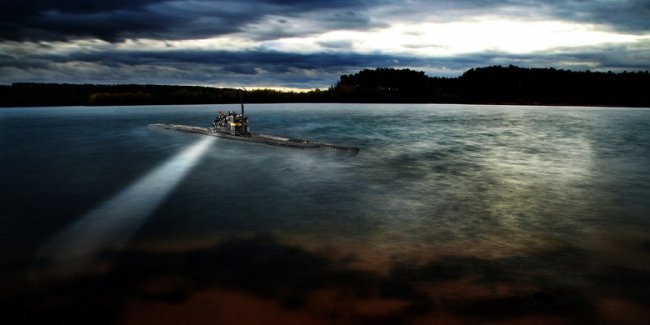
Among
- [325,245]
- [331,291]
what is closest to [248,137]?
[325,245]

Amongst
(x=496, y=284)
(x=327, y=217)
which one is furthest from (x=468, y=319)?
(x=327, y=217)

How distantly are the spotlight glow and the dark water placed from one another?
0.34 ft

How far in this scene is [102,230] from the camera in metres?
16.9

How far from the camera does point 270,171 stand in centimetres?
3095

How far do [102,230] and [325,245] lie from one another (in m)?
9.55

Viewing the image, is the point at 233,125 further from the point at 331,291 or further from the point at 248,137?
the point at 331,291

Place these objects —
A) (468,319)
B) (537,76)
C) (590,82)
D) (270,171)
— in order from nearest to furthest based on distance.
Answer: (468,319), (270,171), (590,82), (537,76)

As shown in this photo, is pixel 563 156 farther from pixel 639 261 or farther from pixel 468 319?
pixel 468 319

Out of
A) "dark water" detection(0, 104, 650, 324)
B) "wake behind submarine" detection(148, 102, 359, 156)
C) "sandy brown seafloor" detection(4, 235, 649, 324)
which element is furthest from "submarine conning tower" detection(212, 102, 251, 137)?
"sandy brown seafloor" detection(4, 235, 649, 324)

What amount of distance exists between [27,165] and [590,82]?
20744 centimetres

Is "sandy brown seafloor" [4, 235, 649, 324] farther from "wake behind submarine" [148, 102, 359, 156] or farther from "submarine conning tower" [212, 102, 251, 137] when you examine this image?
"submarine conning tower" [212, 102, 251, 137]

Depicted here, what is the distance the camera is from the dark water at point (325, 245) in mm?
10242

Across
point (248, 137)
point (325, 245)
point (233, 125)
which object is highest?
point (233, 125)

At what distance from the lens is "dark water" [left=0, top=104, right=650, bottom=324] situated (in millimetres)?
10242
